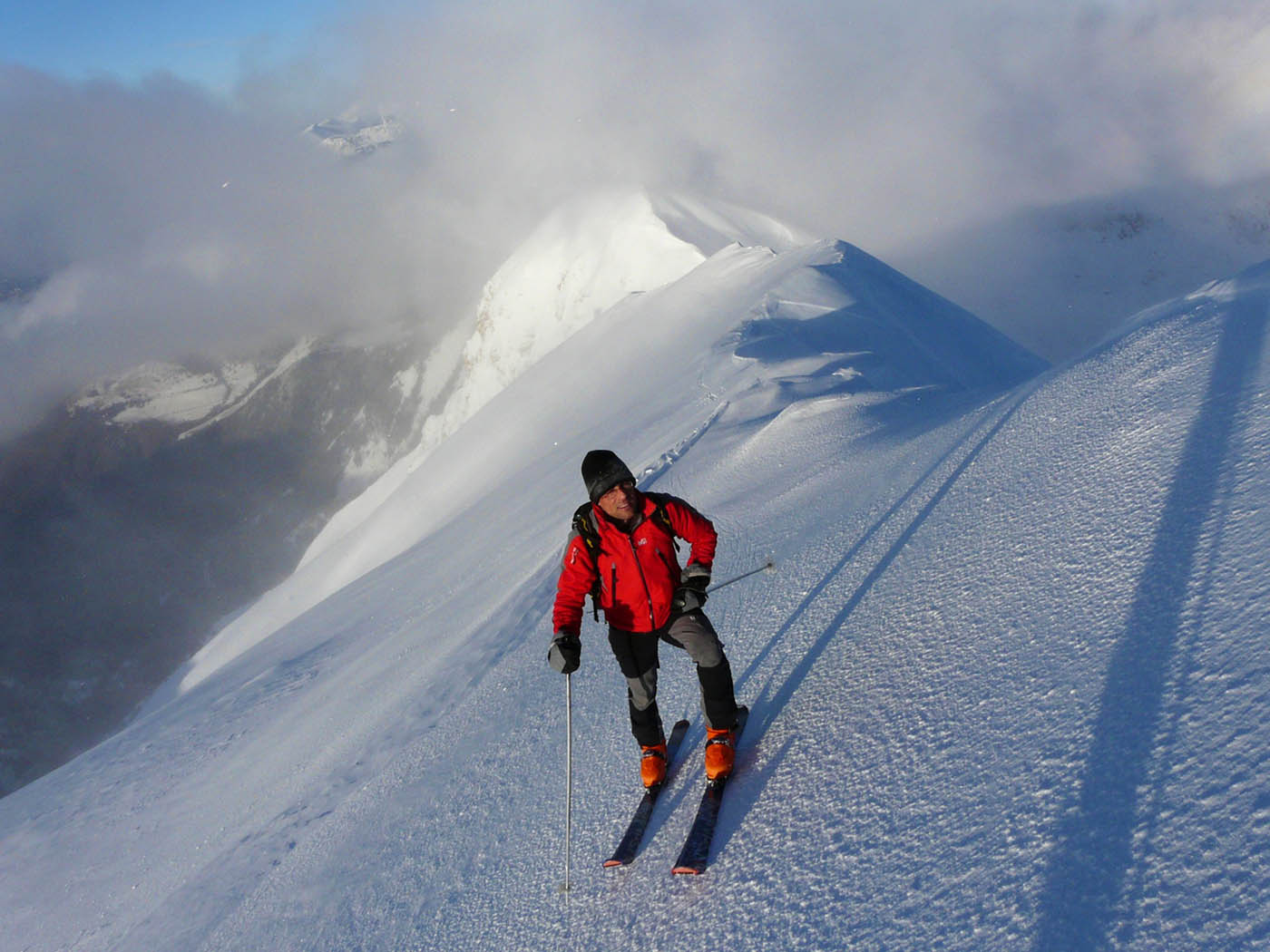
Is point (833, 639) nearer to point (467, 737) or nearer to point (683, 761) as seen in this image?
point (683, 761)

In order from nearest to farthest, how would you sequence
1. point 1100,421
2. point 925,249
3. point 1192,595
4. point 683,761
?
point 1192,595 < point 683,761 < point 1100,421 < point 925,249

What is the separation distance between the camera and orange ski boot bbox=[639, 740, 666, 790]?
387 cm

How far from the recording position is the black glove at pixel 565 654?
3678 mm

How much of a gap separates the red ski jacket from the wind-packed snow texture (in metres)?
0.84

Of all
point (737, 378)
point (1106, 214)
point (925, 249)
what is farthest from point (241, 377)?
point (737, 378)

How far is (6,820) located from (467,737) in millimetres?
7822

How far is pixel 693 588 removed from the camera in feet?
12.2

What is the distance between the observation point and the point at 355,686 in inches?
325

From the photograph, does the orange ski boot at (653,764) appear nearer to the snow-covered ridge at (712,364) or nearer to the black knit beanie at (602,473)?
the black knit beanie at (602,473)

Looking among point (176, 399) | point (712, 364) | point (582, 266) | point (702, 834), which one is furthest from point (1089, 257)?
point (176, 399)

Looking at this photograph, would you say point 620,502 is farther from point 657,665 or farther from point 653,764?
point 653,764

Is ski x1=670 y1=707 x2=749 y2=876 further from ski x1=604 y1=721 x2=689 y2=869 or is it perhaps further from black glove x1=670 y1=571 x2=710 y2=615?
black glove x1=670 y1=571 x2=710 y2=615

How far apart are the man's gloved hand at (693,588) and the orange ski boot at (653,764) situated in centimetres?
73

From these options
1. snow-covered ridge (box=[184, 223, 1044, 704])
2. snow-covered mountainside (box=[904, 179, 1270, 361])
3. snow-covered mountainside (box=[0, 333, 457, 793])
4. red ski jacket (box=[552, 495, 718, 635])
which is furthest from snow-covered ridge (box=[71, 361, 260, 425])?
red ski jacket (box=[552, 495, 718, 635])
